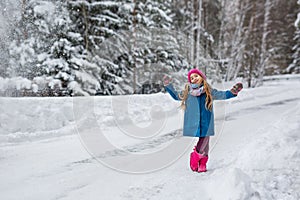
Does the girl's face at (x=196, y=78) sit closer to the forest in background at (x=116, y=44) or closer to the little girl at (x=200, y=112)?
the little girl at (x=200, y=112)

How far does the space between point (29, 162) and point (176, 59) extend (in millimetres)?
14142

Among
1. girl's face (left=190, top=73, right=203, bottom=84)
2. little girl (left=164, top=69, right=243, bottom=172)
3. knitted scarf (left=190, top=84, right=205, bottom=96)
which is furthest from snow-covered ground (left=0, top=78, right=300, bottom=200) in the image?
girl's face (left=190, top=73, right=203, bottom=84)

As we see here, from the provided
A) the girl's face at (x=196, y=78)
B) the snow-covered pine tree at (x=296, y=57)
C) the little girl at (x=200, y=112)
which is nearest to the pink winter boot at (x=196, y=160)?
the little girl at (x=200, y=112)

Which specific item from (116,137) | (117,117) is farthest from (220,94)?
(117,117)

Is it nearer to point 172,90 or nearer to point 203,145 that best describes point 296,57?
point 172,90

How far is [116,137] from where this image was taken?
20.2ft

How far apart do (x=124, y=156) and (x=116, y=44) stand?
426 inches

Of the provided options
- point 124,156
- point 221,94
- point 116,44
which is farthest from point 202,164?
point 116,44

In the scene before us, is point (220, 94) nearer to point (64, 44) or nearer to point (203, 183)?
point (203, 183)

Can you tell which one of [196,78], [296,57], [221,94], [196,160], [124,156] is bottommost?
[124,156]

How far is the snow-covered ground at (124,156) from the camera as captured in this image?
123 inches

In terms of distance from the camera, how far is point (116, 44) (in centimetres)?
1455

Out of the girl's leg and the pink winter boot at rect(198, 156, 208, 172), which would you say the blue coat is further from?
the pink winter boot at rect(198, 156, 208, 172)

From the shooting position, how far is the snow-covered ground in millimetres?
3131
